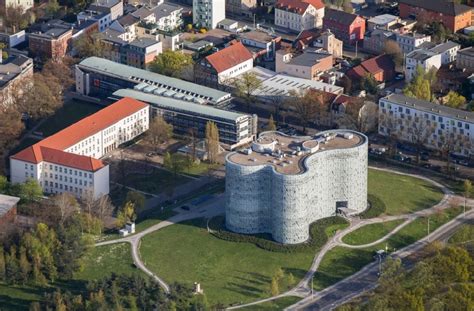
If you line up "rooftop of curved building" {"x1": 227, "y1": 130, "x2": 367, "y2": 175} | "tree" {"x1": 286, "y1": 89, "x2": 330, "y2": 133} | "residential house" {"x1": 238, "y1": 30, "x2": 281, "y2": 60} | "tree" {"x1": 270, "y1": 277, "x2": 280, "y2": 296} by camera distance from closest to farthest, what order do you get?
1. "tree" {"x1": 270, "y1": 277, "x2": 280, "y2": 296}
2. "rooftop of curved building" {"x1": 227, "y1": 130, "x2": 367, "y2": 175}
3. "tree" {"x1": 286, "y1": 89, "x2": 330, "y2": 133}
4. "residential house" {"x1": 238, "y1": 30, "x2": 281, "y2": 60}

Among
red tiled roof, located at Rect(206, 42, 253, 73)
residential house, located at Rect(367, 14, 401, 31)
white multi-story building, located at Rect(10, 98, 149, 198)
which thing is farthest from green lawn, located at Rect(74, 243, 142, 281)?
residential house, located at Rect(367, 14, 401, 31)

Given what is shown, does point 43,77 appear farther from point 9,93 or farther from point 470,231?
point 470,231

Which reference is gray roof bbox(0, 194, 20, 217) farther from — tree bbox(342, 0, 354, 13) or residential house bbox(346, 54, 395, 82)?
tree bbox(342, 0, 354, 13)

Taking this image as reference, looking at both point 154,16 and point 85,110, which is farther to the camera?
point 154,16

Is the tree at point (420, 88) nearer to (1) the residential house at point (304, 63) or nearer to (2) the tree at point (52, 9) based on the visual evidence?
(1) the residential house at point (304, 63)

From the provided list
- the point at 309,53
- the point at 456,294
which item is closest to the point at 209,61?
the point at 309,53

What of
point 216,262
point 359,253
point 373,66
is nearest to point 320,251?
point 359,253

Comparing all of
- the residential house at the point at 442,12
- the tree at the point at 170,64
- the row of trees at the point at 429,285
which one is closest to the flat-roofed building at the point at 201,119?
the tree at the point at 170,64
